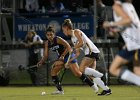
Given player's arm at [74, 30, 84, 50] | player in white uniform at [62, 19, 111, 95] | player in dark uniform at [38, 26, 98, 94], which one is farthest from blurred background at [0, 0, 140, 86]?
player's arm at [74, 30, 84, 50]

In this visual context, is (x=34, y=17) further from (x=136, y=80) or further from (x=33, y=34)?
(x=136, y=80)

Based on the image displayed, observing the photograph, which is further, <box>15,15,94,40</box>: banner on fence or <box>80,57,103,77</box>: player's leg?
<box>15,15,94,40</box>: banner on fence

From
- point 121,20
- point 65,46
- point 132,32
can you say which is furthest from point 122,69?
point 65,46

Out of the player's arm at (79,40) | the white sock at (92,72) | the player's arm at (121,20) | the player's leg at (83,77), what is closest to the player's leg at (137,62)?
the player's arm at (121,20)

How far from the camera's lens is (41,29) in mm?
22172

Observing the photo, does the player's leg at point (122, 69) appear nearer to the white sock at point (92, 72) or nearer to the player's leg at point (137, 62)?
the player's leg at point (137, 62)

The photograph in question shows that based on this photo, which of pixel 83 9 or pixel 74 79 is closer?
pixel 74 79

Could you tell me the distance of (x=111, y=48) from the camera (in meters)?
20.5

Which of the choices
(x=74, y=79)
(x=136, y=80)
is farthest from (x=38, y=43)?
(x=136, y=80)

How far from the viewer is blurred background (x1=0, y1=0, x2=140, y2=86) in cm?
2041

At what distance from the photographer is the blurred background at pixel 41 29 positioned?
66.9 feet

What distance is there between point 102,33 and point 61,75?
3.49 m

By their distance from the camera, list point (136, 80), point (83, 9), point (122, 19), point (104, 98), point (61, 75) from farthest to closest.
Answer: point (83, 9)
point (61, 75)
point (104, 98)
point (136, 80)
point (122, 19)

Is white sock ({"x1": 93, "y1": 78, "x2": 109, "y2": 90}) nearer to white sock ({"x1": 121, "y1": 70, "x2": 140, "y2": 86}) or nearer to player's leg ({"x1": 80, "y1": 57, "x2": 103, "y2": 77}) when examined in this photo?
player's leg ({"x1": 80, "y1": 57, "x2": 103, "y2": 77})
